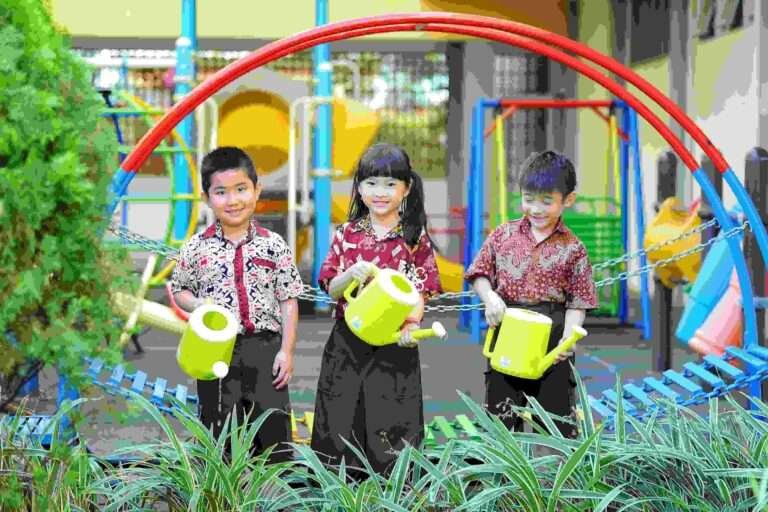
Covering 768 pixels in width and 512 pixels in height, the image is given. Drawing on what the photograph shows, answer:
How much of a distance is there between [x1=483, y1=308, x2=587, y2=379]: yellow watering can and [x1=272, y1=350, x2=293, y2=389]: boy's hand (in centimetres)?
60

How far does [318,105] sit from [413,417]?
615cm

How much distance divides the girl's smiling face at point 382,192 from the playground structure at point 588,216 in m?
4.34

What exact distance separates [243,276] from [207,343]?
1.19ft

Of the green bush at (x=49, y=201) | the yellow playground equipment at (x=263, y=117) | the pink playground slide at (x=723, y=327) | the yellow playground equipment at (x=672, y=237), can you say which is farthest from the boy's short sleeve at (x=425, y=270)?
the yellow playground equipment at (x=263, y=117)

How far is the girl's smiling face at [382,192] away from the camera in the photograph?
11.7 ft

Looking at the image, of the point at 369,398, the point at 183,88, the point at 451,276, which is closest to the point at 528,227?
the point at 369,398

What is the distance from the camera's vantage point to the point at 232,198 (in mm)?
3594

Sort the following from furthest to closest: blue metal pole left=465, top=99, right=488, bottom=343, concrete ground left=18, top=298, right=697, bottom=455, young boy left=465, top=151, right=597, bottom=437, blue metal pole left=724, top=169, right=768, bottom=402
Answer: blue metal pole left=465, top=99, right=488, bottom=343 → concrete ground left=18, top=298, right=697, bottom=455 → blue metal pole left=724, top=169, right=768, bottom=402 → young boy left=465, top=151, right=597, bottom=437

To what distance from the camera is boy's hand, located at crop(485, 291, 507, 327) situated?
3.67 metres

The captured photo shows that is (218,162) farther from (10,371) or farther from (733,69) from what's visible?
(733,69)

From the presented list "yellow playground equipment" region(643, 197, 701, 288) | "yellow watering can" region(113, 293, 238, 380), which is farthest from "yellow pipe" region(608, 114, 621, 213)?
"yellow watering can" region(113, 293, 238, 380)

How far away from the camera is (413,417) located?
362 centimetres

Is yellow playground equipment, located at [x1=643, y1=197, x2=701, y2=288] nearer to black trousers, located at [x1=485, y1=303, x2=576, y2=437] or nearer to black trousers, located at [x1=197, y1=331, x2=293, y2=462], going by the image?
black trousers, located at [x1=485, y1=303, x2=576, y2=437]

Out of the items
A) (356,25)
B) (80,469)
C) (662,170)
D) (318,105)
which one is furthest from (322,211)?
(80,469)
